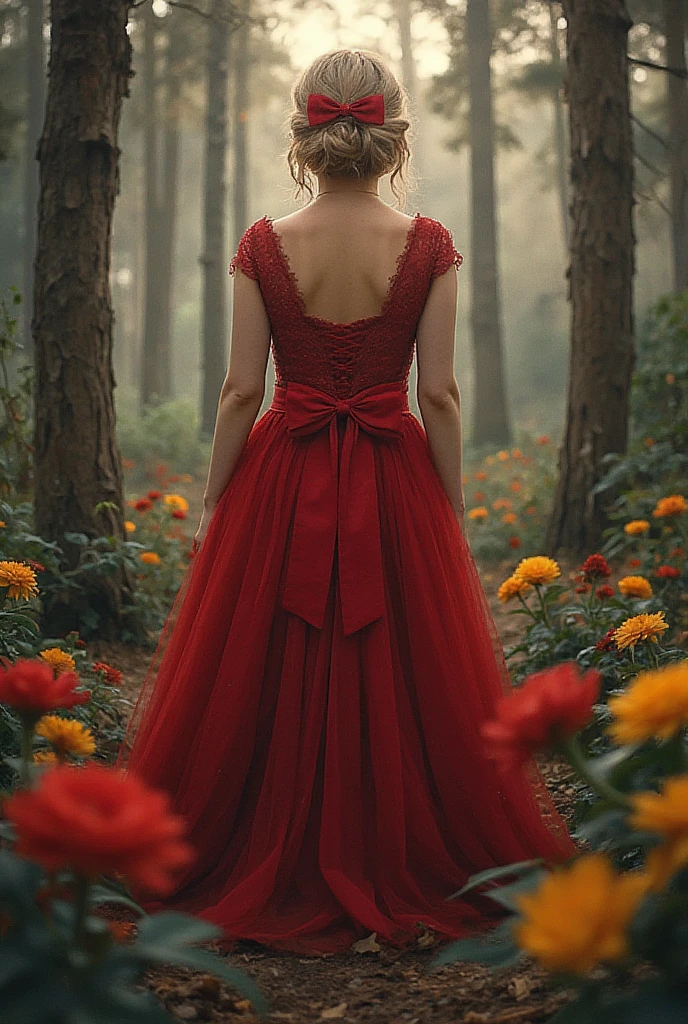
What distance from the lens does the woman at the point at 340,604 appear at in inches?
112

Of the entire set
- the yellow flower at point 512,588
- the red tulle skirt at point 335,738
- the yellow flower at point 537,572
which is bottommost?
the red tulle skirt at point 335,738

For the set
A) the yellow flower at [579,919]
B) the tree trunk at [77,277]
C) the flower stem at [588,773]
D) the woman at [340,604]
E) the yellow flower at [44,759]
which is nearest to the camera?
the yellow flower at [579,919]

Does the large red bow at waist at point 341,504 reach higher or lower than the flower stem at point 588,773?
higher

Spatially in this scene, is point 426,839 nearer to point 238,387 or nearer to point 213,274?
point 238,387

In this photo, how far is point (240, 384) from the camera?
10.2 feet

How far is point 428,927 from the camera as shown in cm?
262

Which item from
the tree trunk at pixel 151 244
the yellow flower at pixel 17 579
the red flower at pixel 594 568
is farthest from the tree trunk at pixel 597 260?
the tree trunk at pixel 151 244

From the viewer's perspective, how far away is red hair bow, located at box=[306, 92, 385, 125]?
292cm

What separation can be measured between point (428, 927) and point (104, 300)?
334 centimetres

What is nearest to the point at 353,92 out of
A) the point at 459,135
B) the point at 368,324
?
the point at 368,324

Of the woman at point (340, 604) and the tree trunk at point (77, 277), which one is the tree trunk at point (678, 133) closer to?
the tree trunk at point (77, 277)

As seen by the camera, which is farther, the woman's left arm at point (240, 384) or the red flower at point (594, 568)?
the red flower at point (594, 568)

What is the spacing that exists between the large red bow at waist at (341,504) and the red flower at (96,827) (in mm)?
1796

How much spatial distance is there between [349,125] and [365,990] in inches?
90.2
